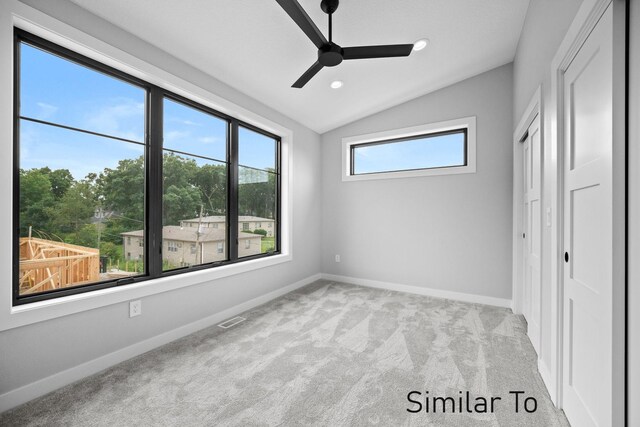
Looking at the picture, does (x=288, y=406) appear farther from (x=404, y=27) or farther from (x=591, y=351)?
(x=404, y=27)

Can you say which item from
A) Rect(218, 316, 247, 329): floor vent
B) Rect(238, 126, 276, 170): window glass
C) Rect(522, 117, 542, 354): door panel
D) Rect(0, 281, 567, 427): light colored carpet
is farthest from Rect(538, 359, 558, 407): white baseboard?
Rect(238, 126, 276, 170): window glass

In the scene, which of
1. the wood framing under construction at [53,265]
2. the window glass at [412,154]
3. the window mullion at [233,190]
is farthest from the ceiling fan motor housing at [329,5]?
the wood framing under construction at [53,265]

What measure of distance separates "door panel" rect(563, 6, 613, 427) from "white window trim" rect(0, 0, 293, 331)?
9.39ft

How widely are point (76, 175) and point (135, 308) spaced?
3.64 ft

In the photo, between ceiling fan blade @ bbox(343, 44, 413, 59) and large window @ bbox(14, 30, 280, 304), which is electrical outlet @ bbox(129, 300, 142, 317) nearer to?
large window @ bbox(14, 30, 280, 304)

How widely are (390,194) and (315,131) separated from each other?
166 cm

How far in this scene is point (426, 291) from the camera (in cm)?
387

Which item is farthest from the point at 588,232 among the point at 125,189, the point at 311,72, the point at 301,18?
the point at 125,189

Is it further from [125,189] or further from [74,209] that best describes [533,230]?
[74,209]

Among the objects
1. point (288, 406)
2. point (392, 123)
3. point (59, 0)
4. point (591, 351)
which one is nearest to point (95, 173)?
point (59, 0)

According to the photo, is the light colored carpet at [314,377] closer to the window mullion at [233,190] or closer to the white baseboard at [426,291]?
the white baseboard at [426,291]

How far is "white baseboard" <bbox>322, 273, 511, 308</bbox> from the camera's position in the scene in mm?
3438

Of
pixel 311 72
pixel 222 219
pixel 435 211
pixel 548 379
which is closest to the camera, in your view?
pixel 548 379

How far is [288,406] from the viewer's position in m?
1.67
